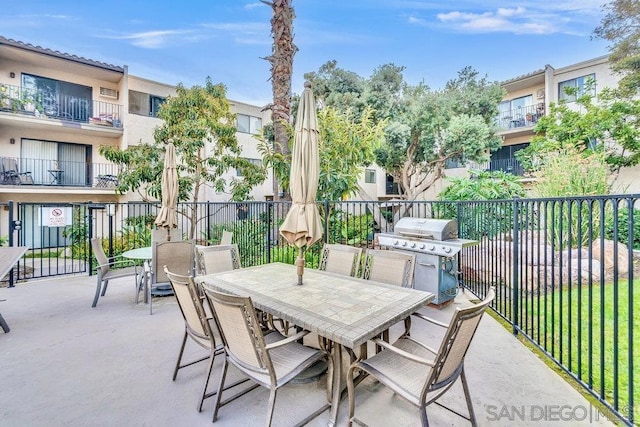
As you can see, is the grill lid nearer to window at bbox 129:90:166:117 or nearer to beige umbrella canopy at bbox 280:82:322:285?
beige umbrella canopy at bbox 280:82:322:285

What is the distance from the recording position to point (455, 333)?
1728mm

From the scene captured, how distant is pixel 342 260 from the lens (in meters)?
3.77

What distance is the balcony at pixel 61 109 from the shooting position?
10.8m

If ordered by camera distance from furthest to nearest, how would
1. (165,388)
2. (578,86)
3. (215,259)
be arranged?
(578,86) → (215,259) → (165,388)

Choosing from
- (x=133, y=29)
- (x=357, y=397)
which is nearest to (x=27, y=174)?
(x=133, y=29)

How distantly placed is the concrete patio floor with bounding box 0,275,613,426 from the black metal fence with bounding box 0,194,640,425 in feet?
1.05

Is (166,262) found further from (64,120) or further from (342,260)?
(64,120)

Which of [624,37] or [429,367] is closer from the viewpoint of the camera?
[429,367]

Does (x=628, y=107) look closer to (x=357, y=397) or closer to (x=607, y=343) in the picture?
(x=607, y=343)

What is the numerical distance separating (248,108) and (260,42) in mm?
5196

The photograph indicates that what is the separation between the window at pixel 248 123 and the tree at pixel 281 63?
9025 mm

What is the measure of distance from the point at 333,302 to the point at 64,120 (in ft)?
47.4

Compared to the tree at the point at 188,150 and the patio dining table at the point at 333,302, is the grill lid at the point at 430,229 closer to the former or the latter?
the patio dining table at the point at 333,302

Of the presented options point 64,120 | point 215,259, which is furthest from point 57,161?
point 215,259
